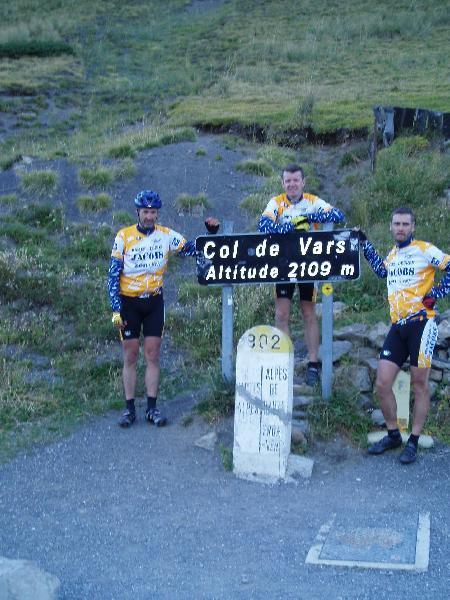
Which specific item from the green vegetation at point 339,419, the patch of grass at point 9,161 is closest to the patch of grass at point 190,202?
the patch of grass at point 9,161

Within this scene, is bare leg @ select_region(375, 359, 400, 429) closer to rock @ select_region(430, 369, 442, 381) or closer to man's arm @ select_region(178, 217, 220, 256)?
rock @ select_region(430, 369, 442, 381)

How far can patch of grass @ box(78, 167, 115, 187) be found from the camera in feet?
52.5

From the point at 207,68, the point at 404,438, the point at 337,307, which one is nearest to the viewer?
the point at 404,438

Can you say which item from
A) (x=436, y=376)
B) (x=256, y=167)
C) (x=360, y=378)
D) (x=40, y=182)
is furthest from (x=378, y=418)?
(x=256, y=167)

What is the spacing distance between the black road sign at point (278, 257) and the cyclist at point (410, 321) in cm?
50

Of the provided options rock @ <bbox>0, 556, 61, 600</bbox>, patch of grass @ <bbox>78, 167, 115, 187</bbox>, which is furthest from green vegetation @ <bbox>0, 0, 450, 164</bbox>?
rock @ <bbox>0, 556, 61, 600</bbox>

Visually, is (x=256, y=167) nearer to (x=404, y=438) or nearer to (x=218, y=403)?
(x=218, y=403)

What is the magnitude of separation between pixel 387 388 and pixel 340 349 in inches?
61.4

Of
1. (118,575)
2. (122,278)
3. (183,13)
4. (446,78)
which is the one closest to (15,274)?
(122,278)

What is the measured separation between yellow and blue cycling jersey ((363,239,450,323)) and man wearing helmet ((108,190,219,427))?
1.64 m

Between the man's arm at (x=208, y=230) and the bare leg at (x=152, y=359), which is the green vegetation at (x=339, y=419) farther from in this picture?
the man's arm at (x=208, y=230)

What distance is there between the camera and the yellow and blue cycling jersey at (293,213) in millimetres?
8062

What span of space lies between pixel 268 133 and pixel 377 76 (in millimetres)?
7064

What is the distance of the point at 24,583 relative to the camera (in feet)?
14.9
